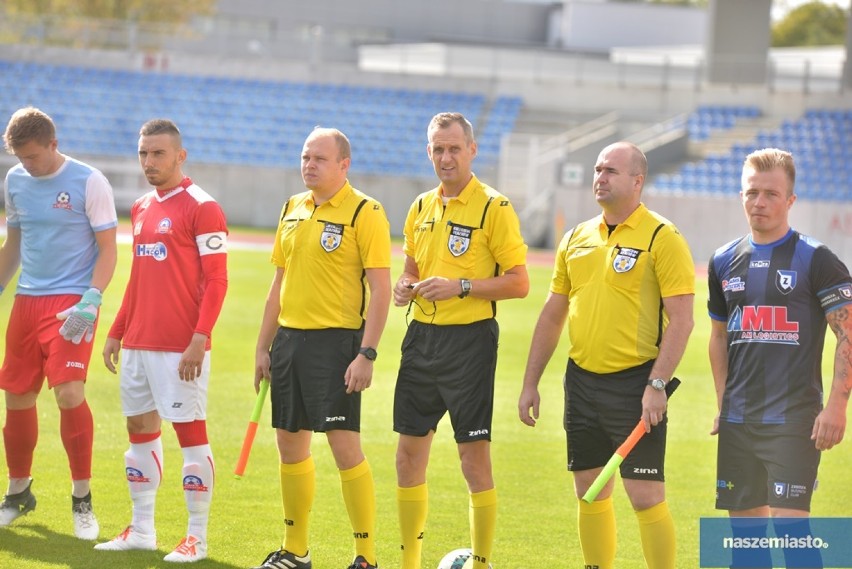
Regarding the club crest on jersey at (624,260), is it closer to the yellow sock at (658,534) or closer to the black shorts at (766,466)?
the black shorts at (766,466)

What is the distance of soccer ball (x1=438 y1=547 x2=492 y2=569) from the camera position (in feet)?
21.7

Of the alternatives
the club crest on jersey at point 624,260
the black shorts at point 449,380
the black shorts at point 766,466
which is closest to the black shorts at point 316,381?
the black shorts at point 449,380

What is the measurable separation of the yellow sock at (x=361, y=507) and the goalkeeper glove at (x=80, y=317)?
1729 mm

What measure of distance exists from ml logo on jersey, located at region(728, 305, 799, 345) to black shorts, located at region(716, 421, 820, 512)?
15.4 inches

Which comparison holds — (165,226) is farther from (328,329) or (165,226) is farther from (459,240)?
(459,240)

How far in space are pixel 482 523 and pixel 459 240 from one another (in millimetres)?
1465

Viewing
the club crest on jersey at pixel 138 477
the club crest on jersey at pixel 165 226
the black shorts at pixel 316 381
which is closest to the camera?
the black shorts at pixel 316 381

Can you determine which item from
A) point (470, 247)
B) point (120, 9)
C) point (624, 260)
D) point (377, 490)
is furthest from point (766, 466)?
point (120, 9)

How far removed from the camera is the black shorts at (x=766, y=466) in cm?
553

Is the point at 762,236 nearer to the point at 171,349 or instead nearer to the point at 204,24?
the point at 171,349

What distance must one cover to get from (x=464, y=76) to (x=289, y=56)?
7288mm

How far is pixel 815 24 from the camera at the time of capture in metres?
76.7

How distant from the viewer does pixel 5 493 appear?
25.2 feet

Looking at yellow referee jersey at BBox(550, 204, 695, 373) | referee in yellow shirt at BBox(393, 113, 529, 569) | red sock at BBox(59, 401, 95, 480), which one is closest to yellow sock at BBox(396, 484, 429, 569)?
referee in yellow shirt at BBox(393, 113, 529, 569)
